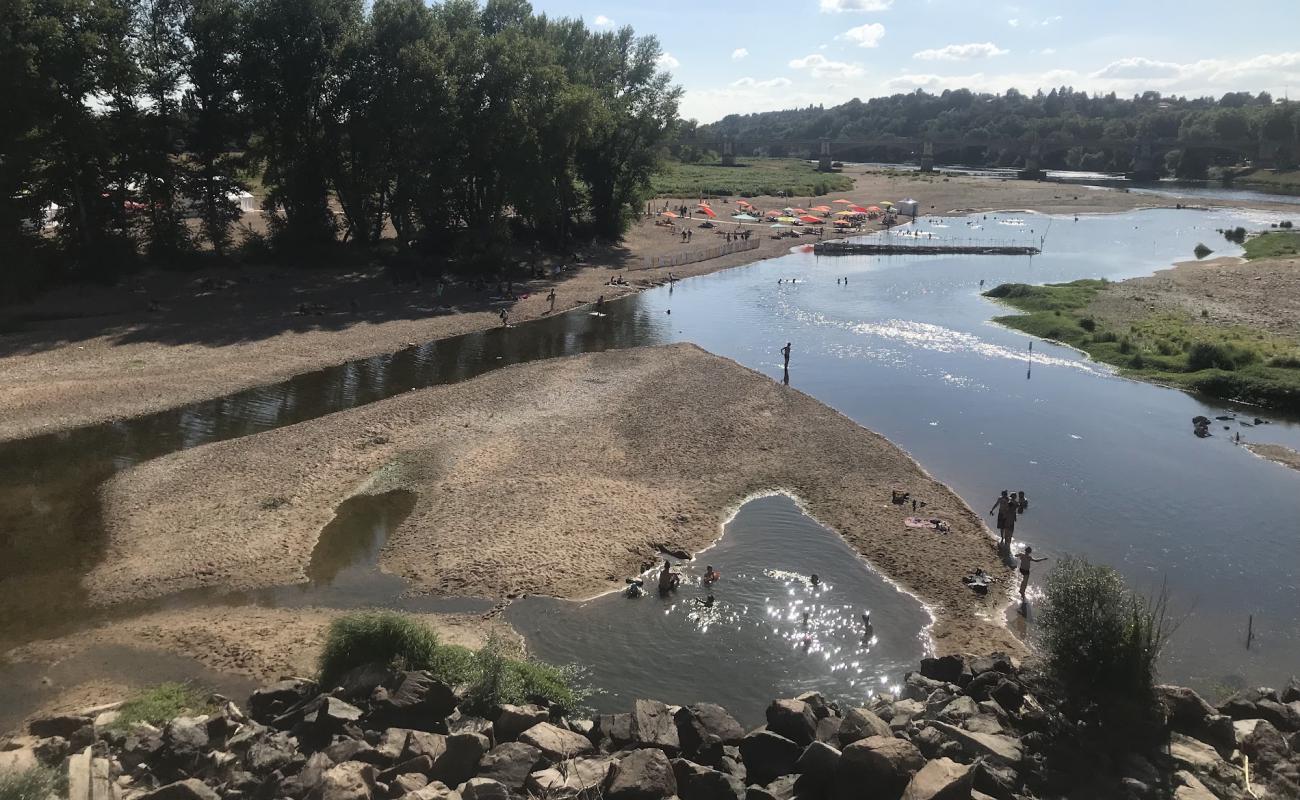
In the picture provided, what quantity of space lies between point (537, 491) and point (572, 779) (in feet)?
55.7

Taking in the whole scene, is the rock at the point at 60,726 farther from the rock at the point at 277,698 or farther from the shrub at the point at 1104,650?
the shrub at the point at 1104,650

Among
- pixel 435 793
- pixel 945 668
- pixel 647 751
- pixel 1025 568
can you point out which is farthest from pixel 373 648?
pixel 1025 568

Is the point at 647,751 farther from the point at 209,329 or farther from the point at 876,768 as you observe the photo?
the point at 209,329

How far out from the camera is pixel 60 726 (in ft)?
59.5

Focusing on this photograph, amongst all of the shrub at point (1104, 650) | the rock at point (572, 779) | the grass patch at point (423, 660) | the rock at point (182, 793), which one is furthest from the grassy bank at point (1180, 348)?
the rock at point (182, 793)

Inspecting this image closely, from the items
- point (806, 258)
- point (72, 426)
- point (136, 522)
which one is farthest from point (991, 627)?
point (806, 258)

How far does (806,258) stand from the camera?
3831 inches

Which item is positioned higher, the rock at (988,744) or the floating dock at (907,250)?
the floating dock at (907,250)

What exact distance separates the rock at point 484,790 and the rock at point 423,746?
137 cm

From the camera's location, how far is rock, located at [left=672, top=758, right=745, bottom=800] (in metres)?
15.9

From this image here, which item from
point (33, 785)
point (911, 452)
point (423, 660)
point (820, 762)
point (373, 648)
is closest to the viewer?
point (33, 785)

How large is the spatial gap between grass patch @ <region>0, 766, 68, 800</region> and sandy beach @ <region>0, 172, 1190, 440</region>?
27.8m

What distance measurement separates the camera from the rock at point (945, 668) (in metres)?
20.8

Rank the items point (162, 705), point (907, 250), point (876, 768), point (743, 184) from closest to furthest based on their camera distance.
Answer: point (876, 768), point (162, 705), point (907, 250), point (743, 184)
